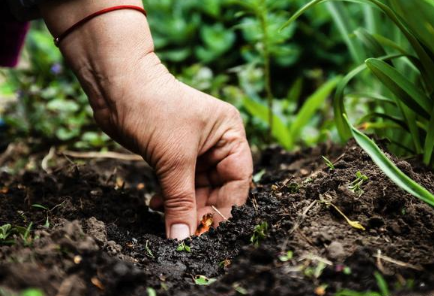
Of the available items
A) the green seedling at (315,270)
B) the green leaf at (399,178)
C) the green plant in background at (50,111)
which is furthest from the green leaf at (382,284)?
the green plant in background at (50,111)

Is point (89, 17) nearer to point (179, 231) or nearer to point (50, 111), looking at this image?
point (179, 231)

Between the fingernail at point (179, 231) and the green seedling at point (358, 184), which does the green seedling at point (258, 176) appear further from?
the green seedling at point (358, 184)

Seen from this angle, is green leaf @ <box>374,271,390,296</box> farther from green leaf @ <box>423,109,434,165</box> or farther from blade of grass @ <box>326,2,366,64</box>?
blade of grass @ <box>326,2,366,64</box>

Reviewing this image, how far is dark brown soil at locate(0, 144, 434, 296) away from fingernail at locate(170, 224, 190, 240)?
7 cm

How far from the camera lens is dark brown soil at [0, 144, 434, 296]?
1.17 meters

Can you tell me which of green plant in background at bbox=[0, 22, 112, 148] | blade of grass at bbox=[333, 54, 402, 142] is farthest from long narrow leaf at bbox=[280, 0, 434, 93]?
green plant in background at bbox=[0, 22, 112, 148]

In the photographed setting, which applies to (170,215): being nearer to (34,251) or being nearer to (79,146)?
(34,251)

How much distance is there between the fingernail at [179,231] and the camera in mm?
1683

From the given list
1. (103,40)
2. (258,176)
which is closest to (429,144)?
(258,176)

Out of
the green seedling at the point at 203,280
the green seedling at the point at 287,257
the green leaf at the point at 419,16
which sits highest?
the green leaf at the point at 419,16

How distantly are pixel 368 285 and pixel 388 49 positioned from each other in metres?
1.27

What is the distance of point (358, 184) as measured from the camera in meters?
1.47

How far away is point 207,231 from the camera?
5.42 feet

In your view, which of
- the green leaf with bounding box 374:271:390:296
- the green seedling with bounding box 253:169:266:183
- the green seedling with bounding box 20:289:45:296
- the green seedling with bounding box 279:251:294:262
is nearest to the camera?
the green seedling with bounding box 20:289:45:296
